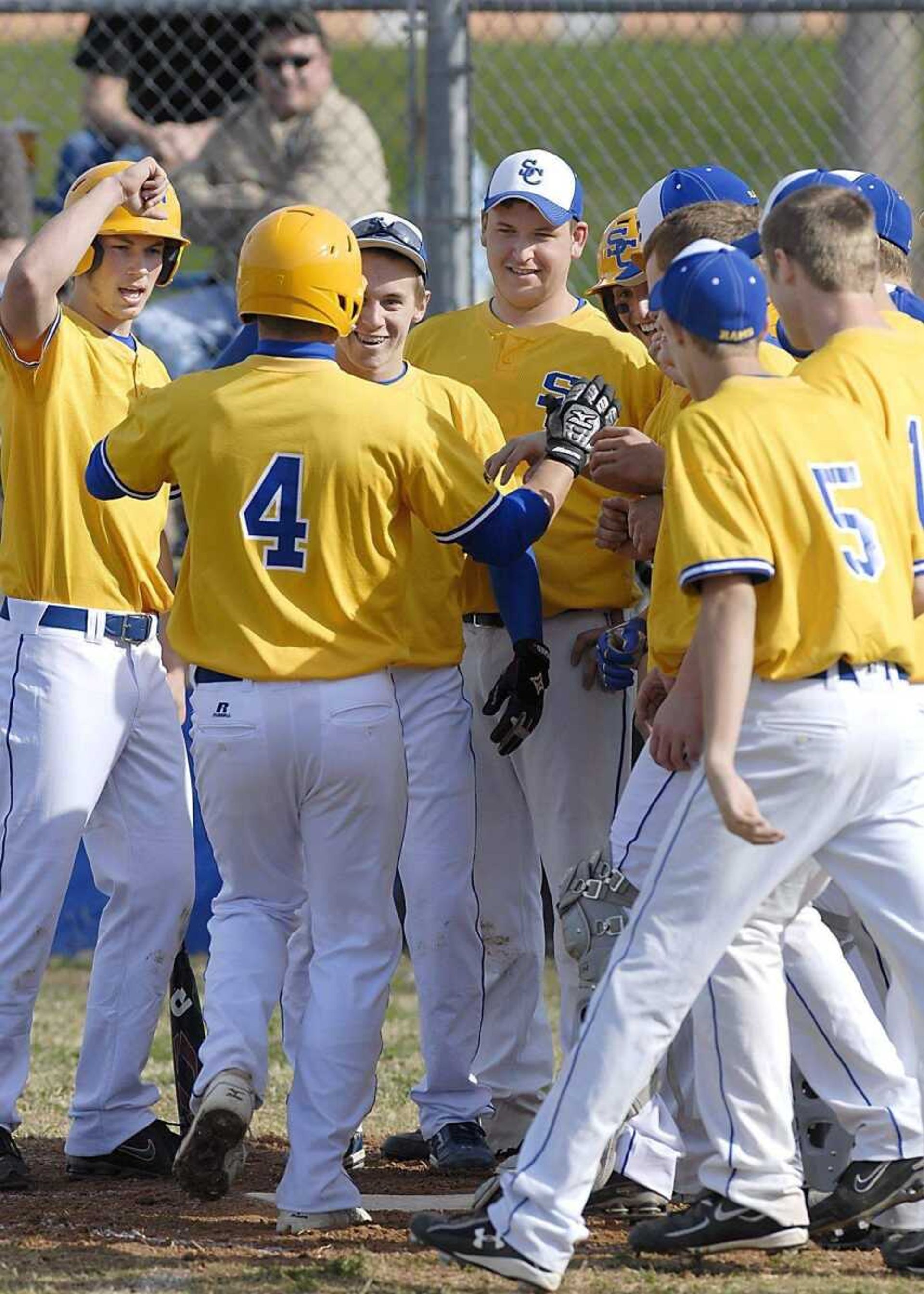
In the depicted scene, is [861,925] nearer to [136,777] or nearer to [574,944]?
[574,944]

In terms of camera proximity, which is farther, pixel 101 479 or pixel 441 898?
pixel 441 898

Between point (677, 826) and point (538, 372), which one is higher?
point (538, 372)

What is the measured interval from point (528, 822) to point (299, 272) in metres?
1.73

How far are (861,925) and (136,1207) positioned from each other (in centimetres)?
182

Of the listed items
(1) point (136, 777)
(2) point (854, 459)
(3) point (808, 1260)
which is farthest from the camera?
(1) point (136, 777)

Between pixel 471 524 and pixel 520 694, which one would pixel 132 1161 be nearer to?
pixel 520 694

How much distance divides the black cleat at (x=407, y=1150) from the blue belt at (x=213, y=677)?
1.52 m

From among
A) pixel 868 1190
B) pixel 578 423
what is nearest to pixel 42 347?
pixel 578 423

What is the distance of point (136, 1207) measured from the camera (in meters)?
4.27

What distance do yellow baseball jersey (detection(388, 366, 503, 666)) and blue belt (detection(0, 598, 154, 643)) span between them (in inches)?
27.6

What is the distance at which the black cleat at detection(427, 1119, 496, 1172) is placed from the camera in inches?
181

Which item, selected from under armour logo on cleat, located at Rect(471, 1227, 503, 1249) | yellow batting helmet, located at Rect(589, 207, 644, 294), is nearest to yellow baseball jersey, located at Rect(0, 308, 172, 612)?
yellow batting helmet, located at Rect(589, 207, 644, 294)

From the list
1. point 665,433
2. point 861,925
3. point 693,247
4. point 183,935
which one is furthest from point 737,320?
point 183,935

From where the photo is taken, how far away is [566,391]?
475 centimetres
